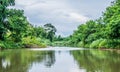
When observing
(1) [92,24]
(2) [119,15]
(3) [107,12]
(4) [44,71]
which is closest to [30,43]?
(1) [92,24]

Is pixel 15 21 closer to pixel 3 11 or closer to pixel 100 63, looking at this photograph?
pixel 3 11

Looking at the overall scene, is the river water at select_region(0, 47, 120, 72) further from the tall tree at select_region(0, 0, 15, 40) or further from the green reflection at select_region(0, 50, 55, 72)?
the tall tree at select_region(0, 0, 15, 40)

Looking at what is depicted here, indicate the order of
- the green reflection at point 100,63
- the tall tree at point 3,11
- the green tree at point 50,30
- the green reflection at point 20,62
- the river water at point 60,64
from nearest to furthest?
the green reflection at point 100,63 < the river water at point 60,64 < the green reflection at point 20,62 < the tall tree at point 3,11 < the green tree at point 50,30

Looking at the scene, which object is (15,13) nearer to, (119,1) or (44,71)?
(119,1)

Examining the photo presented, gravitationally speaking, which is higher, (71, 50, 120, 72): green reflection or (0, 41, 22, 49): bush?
(0, 41, 22, 49): bush

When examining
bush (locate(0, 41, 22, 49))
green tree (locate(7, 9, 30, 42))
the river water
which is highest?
green tree (locate(7, 9, 30, 42))

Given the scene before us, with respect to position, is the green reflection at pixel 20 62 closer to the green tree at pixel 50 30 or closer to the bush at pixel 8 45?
the bush at pixel 8 45

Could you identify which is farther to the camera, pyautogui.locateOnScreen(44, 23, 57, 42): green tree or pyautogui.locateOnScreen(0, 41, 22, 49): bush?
pyautogui.locateOnScreen(44, 23, 57, 42): green tree

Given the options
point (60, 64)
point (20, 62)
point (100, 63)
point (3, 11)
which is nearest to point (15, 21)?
point (3, 11)

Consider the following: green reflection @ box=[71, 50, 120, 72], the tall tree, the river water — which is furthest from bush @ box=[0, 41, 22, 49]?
green reflection @ box=[71, 50, 120, 72]

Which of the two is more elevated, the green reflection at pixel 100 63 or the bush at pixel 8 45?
the bush at pixel 8 45

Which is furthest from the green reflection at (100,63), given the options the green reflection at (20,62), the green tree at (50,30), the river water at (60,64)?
the green tree at (50,30)

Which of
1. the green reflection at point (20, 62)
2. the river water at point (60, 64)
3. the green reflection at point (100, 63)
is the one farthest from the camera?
the green reflection at point (20, 62)

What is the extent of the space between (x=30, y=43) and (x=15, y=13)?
2375cm
